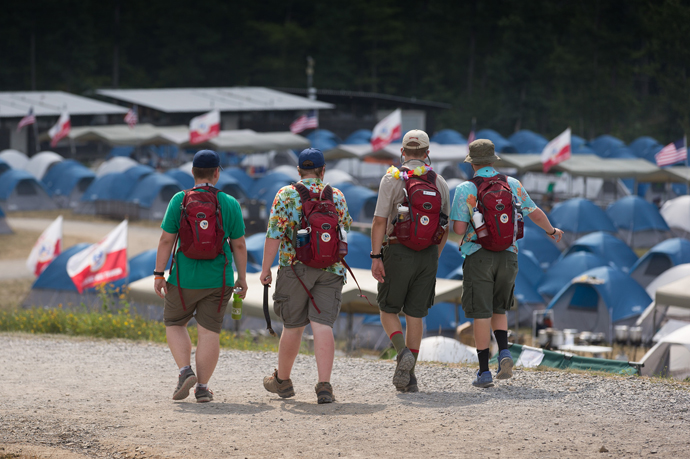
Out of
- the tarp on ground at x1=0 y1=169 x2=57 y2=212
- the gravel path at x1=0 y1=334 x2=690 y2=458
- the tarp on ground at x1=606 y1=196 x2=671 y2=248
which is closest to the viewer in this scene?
the gravel path at x1=0 y1=334 x2=690 y2=458

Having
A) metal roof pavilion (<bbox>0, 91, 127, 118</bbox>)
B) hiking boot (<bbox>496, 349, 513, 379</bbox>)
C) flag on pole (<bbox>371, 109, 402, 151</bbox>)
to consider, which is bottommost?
hiking boot (<bbox>496, 349, 513, 379</bbox>)

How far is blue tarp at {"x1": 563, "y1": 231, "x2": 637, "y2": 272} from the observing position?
1703cm

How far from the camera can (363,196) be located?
2303 cm

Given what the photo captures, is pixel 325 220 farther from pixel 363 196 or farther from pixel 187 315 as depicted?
pixel 363 196

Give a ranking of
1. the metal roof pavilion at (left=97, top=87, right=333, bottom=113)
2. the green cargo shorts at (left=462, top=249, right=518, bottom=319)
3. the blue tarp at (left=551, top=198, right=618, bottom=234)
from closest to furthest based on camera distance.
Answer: the green cargo shorts at (left=462, top=249, right=518, bottom=319)
the blue tarp at (left=551, top=198, right=618, bottom=234)
the metal roof pavilion at (left=97, top=87, right=333, bottom=113)

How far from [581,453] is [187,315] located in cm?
224

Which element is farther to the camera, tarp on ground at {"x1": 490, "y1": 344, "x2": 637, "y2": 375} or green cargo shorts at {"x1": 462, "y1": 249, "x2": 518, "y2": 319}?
tarp on ground at {"x1": 490, "y1": 344, "x2": 637, "y2": 375}

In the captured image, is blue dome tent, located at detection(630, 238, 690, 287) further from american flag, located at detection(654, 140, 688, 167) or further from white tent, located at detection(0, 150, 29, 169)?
white tent, located at detection(0, 150, 29, 169)

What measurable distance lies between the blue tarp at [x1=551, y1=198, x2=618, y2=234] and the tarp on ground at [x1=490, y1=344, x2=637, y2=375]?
15.6 meters

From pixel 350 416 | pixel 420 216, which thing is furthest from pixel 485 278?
pixel 350 416

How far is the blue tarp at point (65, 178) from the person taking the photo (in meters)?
26.0

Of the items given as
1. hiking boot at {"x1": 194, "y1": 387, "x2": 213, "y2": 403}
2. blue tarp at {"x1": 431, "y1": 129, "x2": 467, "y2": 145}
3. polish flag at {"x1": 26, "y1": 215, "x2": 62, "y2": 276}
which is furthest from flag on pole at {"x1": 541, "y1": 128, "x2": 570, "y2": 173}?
hiking boot at {"x1": 194, "y1": 387, "x2": 213, "y2": 403}

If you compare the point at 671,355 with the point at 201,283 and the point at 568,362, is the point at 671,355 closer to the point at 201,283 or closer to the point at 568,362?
the point at 568,362

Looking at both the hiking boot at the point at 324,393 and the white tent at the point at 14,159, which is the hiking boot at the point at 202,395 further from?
the white tent at the point at 14,159
